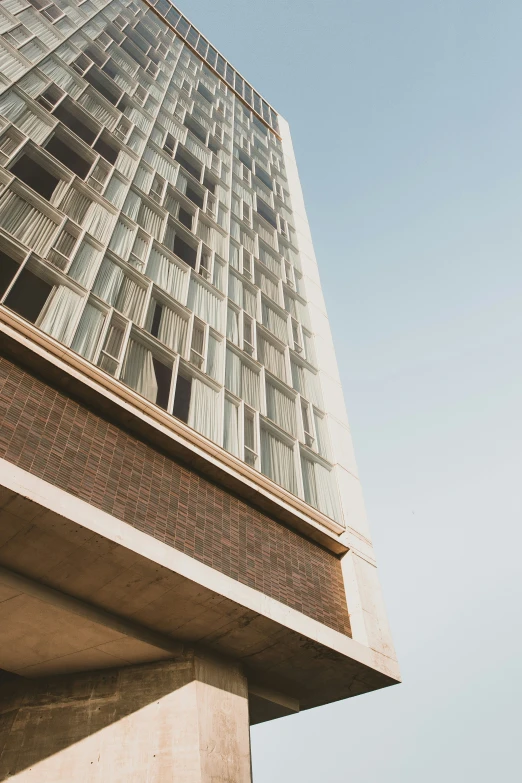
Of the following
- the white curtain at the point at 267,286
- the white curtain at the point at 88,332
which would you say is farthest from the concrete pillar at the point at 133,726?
the white curtain at the point at 267,286

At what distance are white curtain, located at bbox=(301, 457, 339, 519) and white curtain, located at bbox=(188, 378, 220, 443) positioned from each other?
3185 mm

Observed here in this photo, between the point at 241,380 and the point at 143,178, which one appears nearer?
the point at 241,380

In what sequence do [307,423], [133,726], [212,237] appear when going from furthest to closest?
[212,237] < [307,423] < [133,726]

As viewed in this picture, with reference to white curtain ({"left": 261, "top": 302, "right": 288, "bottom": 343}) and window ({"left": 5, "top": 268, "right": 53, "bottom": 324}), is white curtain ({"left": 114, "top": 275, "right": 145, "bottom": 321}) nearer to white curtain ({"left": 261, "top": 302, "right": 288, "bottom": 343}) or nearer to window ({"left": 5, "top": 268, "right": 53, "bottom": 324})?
window ({"left": 5, "top": 268, "right": 53, "bottom": 324})

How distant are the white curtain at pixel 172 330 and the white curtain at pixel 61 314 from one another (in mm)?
2426

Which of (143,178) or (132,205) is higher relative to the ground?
(143,178)

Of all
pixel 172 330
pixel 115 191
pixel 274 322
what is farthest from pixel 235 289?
pixel 115 191

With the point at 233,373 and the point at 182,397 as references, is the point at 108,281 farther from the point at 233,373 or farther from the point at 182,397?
the point at 233,373

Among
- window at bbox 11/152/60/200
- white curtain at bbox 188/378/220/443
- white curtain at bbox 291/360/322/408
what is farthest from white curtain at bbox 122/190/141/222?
white curtain at bbox 291/360/322/408

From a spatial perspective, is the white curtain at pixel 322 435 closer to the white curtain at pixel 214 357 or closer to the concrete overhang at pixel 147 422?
the concrete overhang at pixel 147 422

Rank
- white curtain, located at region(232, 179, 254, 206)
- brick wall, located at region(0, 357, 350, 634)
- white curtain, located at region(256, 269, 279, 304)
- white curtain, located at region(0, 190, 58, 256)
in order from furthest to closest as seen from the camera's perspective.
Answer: white curtain, located at region(232, 179, 254, 206) < white curtain, located at region(256, 269, 279, 304) < white curtain, located at region(0, 190, 58, 256) < brick wall, located at region(0, 357, 350, 634)

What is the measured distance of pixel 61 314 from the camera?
1091 cm

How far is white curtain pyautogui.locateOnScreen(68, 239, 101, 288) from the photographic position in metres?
12.1

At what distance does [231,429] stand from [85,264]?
17.6 feet
